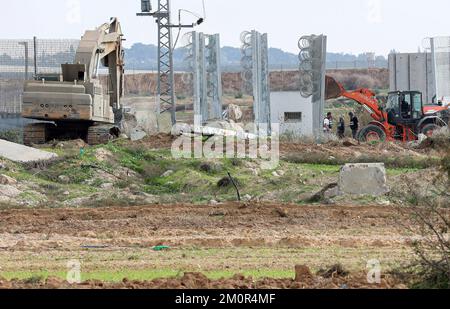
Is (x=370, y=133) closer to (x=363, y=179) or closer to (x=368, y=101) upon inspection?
(x=368, y=101)

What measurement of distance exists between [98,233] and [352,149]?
17361 mm

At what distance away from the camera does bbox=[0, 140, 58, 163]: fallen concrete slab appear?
3033 centimetres

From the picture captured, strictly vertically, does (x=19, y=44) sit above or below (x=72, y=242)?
above

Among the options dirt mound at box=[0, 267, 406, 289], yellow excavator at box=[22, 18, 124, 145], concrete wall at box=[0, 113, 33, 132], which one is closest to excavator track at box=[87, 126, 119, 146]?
yellow excavator at box=[22, 18, 124, 145]

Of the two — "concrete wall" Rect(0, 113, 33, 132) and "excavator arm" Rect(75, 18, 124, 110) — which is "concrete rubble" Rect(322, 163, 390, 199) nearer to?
"excavator arm" Rect(75, 18, 124, 110)

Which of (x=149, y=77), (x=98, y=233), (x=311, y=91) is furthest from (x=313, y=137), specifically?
(x=149, y=77)

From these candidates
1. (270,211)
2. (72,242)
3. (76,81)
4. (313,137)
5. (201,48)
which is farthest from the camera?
(201,48)

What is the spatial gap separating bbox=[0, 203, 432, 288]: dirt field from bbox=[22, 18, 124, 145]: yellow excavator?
1220 centimetres

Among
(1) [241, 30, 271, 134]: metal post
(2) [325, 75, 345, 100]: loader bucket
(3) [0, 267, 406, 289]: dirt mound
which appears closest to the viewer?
(3) [0, 267, 406, 289]: dirt mound

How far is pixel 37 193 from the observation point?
87.4 feet

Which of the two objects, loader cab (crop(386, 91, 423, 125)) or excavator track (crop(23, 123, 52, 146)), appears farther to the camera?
loader cab (crop(386, 91, 423, 125))

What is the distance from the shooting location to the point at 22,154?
30.9 m

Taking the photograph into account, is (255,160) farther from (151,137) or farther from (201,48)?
(201,48)
